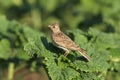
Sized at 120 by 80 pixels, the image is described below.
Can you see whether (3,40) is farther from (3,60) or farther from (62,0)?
(62,0)

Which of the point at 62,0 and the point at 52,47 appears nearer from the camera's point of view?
the point at 52,47

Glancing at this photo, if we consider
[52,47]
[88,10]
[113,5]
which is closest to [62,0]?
[88,10]

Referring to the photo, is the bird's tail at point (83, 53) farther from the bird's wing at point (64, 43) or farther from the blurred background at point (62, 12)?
the blurred background at point (62, 12)

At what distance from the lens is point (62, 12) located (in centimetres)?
1245

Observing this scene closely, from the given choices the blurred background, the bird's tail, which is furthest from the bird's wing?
the blurred background

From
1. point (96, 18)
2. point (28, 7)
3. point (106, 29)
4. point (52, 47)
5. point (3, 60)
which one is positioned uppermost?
point (28, 7)

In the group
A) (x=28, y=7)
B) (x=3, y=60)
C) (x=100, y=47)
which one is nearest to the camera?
(x=100, y=47)

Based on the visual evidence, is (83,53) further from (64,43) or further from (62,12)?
(62,12)

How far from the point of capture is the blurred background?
10.8 metres

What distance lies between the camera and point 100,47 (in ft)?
22.5

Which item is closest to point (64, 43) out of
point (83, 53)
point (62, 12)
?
point (83, 53)

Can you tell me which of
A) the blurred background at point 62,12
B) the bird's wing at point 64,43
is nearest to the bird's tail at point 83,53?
the bird's wing at point 64,43

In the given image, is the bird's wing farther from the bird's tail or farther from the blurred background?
the blurred background

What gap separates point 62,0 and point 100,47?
19.3 feet
